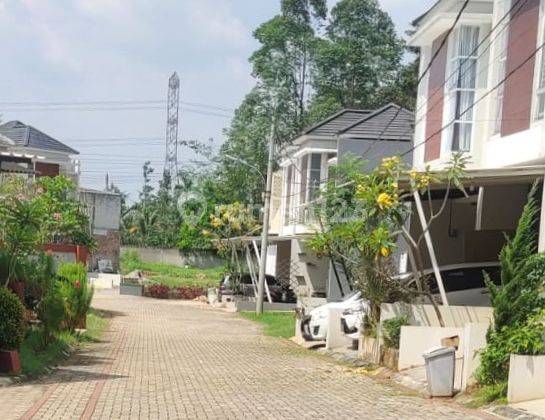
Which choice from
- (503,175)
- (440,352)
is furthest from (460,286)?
(440,352)

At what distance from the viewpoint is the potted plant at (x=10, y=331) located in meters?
13.8

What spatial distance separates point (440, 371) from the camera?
43.8ft

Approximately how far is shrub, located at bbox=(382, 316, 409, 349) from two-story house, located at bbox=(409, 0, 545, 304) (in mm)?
2845

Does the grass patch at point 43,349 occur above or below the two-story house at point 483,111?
below

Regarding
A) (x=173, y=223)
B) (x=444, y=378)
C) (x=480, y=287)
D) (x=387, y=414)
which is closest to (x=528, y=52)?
(x=480, y=287)

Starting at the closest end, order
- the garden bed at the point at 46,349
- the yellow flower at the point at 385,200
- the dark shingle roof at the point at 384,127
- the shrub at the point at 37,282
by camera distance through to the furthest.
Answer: the garden bed at the point at 46,349
the yellow flower at the point at 385,200
the shrub at the point at 37,282
the dark shingle roof at the point at 384,127

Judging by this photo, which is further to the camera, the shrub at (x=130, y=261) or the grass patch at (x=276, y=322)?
the shrub at (x=130, y=261)

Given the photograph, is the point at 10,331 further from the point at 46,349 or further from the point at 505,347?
the point at 505,347

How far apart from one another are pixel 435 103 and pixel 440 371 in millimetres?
10672

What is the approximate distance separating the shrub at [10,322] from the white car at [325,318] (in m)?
8.06

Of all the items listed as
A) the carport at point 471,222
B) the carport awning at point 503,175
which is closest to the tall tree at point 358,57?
the carport at point 471,222

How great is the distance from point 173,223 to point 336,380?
197 ft

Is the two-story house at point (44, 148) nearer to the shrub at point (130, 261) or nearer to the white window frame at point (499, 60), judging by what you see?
the shrub at point (130, 261)

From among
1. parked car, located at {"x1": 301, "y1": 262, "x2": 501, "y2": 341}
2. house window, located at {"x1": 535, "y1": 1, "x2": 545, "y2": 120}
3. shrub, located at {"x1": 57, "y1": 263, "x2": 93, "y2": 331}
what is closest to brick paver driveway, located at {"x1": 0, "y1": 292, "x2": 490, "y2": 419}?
shrub, located at {"x1": 57, "y1": 263, "x2": 93, "y2": 331}
